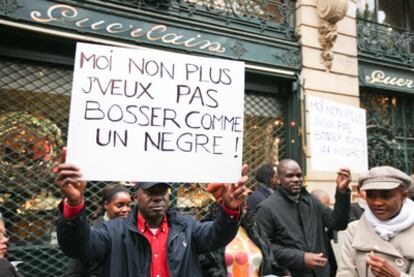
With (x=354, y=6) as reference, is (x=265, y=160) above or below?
below

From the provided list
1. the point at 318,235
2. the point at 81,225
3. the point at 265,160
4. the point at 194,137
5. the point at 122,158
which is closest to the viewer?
the point at 81,225

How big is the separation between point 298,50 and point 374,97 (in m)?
2.60

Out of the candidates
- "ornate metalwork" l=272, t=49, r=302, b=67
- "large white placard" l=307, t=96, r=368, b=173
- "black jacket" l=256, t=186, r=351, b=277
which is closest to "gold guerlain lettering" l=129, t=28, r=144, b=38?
"ornate metalwork" l=272, t=49, r=302, b=67

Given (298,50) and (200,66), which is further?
(298,50)

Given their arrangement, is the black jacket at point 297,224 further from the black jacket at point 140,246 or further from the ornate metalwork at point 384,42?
the ornate metalwork at point 384,42

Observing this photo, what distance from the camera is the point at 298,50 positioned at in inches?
286

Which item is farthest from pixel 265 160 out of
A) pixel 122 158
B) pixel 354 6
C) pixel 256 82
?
pixel 122 158

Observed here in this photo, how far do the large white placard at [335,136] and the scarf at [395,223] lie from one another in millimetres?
1444

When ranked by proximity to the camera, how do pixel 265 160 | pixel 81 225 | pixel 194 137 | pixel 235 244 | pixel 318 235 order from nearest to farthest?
pixel 81 225, pixel 194 137, pixel 235 244, pixel 318 235, pixel 265 160

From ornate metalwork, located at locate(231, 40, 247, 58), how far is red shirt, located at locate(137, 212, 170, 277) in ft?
15.7

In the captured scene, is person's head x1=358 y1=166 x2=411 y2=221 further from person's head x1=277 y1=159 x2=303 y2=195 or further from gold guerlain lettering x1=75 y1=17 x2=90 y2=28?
gold guerlain lettering x1=75 y1=17 x2=90 y2=28

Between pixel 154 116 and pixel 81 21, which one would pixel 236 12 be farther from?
pixel 154 116

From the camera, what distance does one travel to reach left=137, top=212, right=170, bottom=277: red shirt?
214cm

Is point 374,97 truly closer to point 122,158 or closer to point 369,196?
point 369,196
